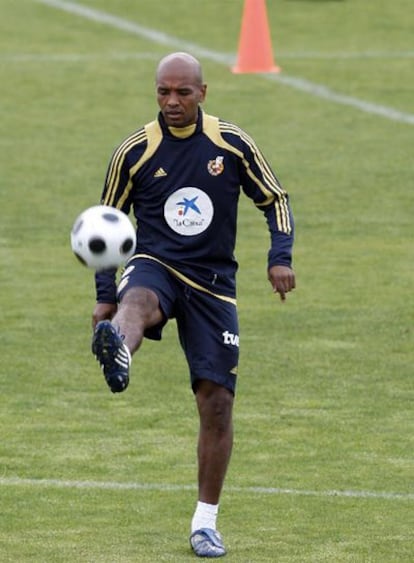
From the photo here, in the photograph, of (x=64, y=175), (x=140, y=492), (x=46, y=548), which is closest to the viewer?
(x=46, y=548)

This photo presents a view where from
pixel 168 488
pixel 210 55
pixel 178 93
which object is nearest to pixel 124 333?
pixel 178 93

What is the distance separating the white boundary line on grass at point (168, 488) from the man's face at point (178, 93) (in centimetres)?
226

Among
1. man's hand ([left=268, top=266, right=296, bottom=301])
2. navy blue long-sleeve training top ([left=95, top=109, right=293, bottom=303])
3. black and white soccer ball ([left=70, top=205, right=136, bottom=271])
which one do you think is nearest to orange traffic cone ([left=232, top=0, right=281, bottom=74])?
navy blue long-sleeve training top ([left=95, top=109, right=293, bottom=303])

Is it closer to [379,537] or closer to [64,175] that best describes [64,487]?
A: [379,537]

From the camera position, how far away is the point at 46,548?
9.21m

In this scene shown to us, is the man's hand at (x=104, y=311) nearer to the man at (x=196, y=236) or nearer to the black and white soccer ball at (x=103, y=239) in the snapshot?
the man at (x=196, y=236)

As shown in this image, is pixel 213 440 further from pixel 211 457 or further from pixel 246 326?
pixel 246 326

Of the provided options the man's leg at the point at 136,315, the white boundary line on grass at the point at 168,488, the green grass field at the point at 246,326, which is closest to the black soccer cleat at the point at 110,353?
the man's leg at the point at 136,315

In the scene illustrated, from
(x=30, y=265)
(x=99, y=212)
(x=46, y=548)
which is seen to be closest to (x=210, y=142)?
(x=99, y=212)

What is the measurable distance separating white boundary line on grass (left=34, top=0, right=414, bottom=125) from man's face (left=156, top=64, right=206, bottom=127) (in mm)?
14363

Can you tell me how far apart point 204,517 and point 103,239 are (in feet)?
5.00

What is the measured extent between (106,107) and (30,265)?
24.9 ft

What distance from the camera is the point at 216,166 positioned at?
9.14 metres

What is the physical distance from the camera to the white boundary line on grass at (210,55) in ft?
78.5
